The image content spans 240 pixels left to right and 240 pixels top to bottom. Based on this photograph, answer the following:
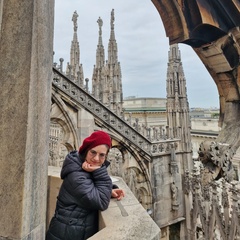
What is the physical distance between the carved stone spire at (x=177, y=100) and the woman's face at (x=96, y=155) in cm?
1018

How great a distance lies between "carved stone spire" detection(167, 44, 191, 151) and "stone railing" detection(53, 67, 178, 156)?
0.77 m

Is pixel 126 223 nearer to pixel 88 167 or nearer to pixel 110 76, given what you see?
pixel 88 167

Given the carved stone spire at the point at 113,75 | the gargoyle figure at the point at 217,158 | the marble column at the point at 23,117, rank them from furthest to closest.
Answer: the carved stone spire at the point at 113,75 → the gargoyle figure at the point at 217,158 → the marble column at the point at 23,117

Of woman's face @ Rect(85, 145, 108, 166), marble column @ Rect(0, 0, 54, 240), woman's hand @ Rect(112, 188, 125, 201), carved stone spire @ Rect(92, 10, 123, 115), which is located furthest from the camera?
carved stone spire @ Rect(92, 10, 123, 115)

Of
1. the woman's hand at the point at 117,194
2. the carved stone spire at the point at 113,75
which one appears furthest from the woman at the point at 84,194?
the carved stone spire at the point at 113,75

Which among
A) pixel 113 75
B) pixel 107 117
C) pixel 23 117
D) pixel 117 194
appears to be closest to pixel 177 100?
pixel 107 117

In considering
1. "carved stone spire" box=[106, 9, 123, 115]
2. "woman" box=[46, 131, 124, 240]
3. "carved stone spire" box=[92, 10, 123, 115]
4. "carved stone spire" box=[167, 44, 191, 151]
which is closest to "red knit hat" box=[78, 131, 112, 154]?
"woman" box=[46, 131, 124, 240]

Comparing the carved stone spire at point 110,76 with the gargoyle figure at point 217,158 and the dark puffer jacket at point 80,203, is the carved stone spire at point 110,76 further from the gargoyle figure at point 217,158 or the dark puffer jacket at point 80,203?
the dark puffer jacket at point 80,203

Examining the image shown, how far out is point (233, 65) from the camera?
103 inches

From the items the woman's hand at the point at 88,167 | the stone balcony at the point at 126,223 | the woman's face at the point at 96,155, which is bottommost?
the stone balcony at the point at 126,223

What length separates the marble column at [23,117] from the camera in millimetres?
1001

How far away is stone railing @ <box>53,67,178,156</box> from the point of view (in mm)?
8234

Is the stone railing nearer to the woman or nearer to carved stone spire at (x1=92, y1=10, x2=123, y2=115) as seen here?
the woman

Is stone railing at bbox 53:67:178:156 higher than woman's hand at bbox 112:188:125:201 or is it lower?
higher
